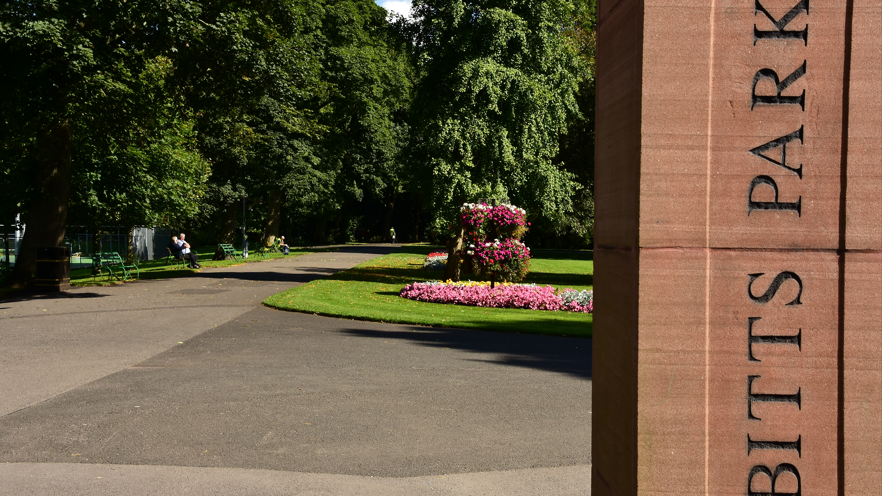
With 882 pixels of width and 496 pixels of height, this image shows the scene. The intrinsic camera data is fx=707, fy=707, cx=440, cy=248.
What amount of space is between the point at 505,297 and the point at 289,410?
1043 cm

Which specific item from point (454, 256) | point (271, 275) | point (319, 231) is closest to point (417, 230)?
point (319, 231)

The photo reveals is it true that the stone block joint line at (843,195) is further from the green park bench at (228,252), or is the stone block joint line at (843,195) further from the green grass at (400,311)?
the green park bench at (228,252)

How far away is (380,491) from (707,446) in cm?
242

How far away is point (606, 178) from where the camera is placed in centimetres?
339

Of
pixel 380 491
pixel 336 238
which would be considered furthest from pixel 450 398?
pixel 336 238

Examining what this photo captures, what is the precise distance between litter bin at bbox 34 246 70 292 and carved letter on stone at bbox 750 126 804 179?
64.4ft

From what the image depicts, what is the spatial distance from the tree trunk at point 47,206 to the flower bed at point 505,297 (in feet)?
32.6

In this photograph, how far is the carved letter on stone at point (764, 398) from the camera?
9.60ft

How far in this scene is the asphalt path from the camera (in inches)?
194

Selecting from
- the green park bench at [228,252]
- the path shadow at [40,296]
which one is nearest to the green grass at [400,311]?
the path shadow at [40,296]

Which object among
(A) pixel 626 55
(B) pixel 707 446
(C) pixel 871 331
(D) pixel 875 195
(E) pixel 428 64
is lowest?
(B) pixel 707 446

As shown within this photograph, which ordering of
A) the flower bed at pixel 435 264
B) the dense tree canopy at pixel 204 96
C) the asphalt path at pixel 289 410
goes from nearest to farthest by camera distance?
1. the asphalt path at pixel 289 410
2. the dense tree canopy at pixel 204 96
3. the flower bed at pixel 435 264

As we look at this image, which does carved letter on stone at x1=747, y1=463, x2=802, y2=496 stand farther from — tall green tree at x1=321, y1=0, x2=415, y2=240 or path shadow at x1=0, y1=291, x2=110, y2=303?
tall green tree at x1=321, y1=0, x2=415, y2=240

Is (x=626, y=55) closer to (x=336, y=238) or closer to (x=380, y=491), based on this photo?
(x=380, y=491)
